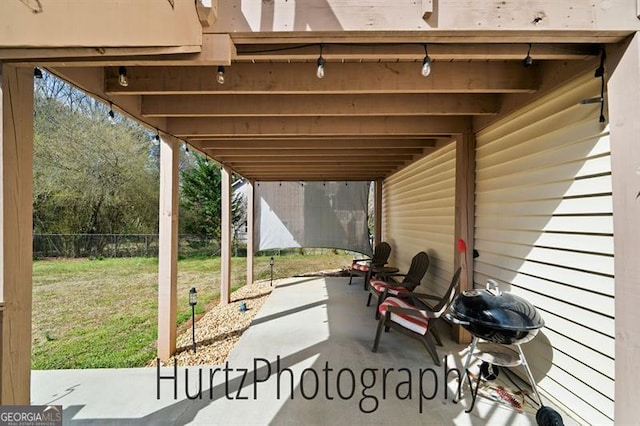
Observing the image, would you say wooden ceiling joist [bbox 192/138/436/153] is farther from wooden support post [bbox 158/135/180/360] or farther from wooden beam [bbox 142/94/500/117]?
wooden beam [bbox 142/94/500/117]

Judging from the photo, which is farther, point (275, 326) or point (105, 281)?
point (105, 281)

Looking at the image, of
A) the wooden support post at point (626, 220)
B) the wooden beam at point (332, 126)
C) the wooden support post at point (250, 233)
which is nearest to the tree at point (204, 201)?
the wooden support post at point (250, 233)

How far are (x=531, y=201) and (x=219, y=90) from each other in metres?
2.53

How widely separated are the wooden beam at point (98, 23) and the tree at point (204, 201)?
34.9 ft

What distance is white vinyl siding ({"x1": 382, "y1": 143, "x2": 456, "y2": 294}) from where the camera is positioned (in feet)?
11.4

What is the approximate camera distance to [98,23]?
132 cm

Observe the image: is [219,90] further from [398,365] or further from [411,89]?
[398,365]

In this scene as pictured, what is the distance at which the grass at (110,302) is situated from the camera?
3295mm

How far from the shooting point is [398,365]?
2488 mm

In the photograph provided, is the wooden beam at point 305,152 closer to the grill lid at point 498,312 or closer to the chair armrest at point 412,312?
the chair armrest at point 412,312

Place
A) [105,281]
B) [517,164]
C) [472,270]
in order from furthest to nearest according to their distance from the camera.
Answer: [105,281], [472,270], [517,164]

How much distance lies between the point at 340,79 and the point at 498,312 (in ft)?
6.26

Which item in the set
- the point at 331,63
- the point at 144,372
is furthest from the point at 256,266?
the point at 331,63

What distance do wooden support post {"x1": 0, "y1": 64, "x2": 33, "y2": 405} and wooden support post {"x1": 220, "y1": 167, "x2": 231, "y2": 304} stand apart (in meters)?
3.38
